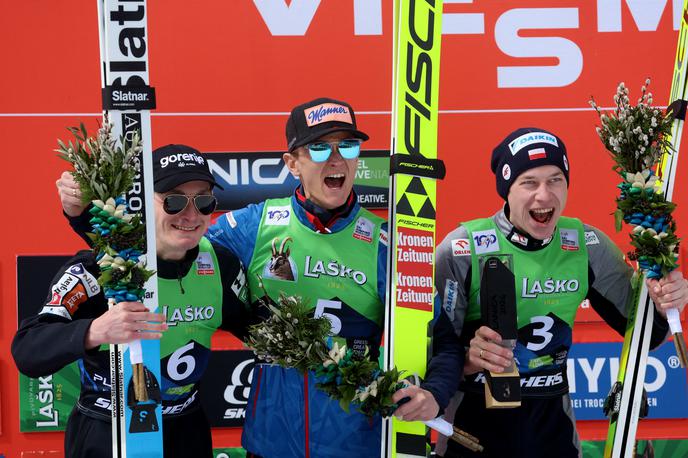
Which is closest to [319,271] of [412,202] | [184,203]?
[412,202]

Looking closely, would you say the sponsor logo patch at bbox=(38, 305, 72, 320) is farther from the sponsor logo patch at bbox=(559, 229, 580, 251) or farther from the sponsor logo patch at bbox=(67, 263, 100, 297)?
the sponsor logo patch at bbox=(559, 229, 580, 251)

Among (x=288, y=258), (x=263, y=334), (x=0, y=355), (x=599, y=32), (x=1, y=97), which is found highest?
(x=599, y=32)

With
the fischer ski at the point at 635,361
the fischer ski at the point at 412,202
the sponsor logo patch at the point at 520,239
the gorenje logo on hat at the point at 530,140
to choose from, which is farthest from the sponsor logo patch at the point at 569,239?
the fischer ski at the point at 412,202

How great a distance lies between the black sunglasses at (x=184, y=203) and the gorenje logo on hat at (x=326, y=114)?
1.51 feet

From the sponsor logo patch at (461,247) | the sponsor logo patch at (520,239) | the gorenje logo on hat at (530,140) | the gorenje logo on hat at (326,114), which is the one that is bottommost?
the sponsor logo patch at (461,247)

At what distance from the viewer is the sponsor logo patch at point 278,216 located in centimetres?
328

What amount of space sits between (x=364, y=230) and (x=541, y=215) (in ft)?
2.23

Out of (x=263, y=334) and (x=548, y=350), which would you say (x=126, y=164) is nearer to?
(x=263, y=334)

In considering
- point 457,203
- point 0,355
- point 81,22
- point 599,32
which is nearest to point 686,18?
point 599,32

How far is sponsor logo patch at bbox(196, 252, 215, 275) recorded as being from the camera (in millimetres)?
3182

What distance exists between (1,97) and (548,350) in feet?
9.84

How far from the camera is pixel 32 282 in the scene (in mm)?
4453

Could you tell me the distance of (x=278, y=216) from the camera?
3.30m

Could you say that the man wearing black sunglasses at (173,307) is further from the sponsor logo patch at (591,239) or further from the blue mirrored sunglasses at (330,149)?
the sponsor logo patch at (591,239)
